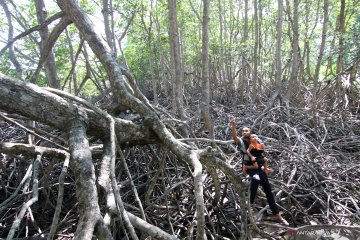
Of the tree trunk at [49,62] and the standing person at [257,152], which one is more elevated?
the tree trunk at [49,62]

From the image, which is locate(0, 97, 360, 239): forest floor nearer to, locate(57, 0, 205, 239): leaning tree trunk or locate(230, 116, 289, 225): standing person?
locate(230, 116, 289, 225): standing person

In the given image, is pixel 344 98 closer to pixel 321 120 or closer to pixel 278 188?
pixel 321 120

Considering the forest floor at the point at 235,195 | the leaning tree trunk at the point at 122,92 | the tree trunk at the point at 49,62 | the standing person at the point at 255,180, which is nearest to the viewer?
the leaning tree trunk at the point at 122,92

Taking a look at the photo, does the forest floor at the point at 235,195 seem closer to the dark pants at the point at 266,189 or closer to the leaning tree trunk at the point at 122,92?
the dark pants at the point at 266,189

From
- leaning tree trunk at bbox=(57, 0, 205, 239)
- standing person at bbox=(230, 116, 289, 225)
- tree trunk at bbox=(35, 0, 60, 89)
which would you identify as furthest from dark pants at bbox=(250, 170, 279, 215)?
tree trunk at bbox=(35, 0, 60, 89)

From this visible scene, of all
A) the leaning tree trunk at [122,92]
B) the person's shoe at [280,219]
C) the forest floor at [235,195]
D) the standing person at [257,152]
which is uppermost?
the leaning tree trunk at [122,92]

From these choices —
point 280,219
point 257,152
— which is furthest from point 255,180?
point 280,219

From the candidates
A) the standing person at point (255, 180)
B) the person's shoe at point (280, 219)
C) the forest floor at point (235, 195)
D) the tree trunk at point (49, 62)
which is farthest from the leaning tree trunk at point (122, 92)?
the person's shoe at point (280, 219)

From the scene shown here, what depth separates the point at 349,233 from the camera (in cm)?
221

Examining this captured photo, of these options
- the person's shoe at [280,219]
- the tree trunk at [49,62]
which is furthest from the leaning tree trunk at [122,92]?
the person's shoe at [280,219]

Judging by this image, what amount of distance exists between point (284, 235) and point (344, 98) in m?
3.26

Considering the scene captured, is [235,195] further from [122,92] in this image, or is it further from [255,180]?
[122,92]

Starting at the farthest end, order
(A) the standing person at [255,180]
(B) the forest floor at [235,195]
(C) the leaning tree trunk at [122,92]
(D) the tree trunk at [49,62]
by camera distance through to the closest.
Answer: (D) the tree trunk at [49,62] < (A) the standing person at [255,180] < (B) the forest floor at [235,195] < (C) the leaning tree trunk at [122,92]

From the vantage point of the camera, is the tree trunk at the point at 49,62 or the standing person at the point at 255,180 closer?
the standing person at the point at 255,180
